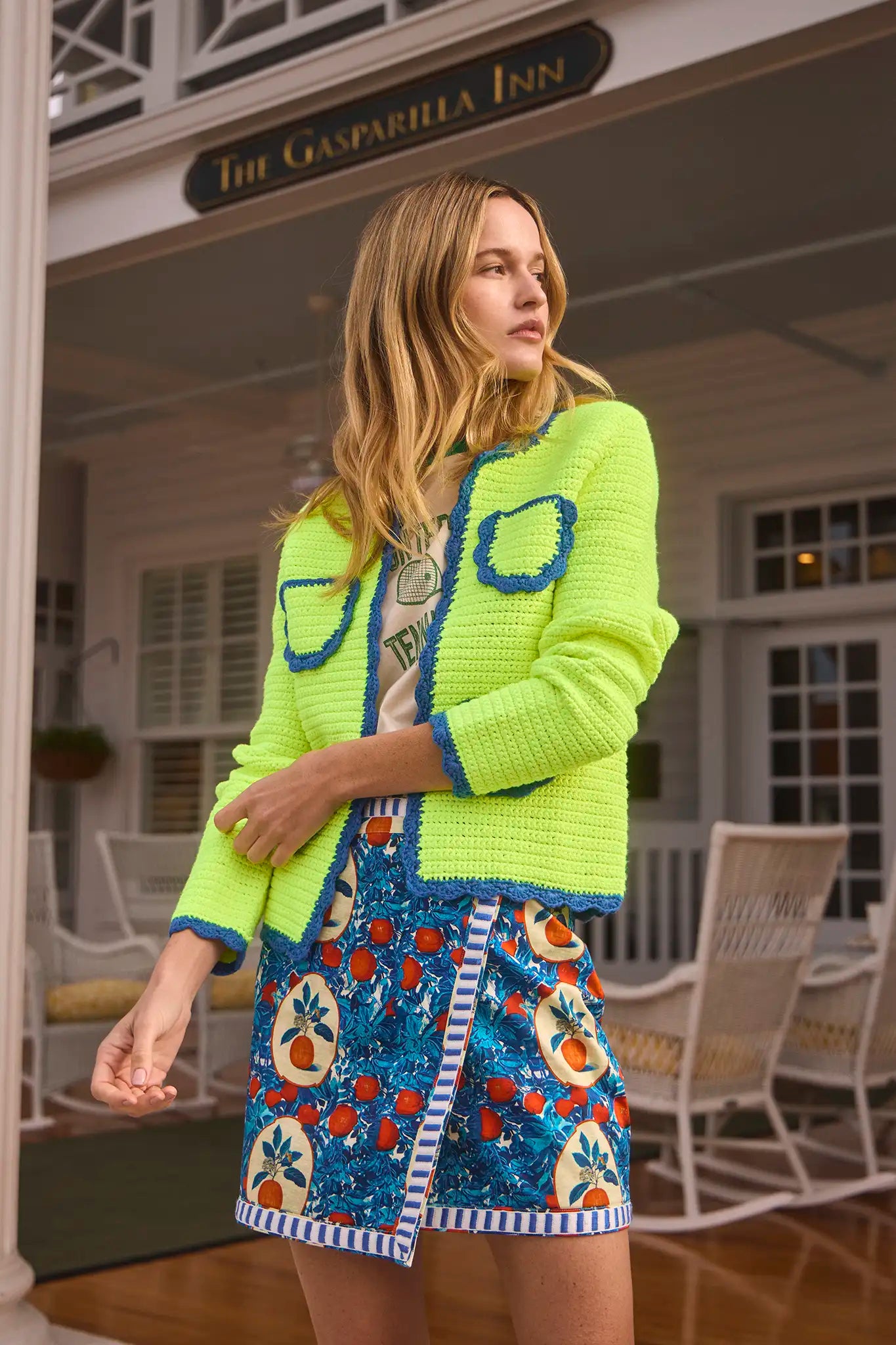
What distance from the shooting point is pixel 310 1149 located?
1161mm

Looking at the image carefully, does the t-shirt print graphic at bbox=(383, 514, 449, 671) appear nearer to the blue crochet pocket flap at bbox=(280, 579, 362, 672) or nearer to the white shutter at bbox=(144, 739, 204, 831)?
the blue crochet pocket flap at bbox=(280, 579, 362, 672)

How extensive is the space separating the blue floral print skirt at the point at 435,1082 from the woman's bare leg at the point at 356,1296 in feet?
0.14

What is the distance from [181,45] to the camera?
5.02 metres

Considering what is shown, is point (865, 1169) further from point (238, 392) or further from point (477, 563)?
point (238, 392)

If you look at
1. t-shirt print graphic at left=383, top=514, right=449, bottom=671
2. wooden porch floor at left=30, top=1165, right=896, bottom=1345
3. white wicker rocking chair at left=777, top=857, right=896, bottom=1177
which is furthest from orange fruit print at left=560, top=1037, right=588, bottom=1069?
white wicker rocking chair at left=777, top=857, right=896, bottom=1177

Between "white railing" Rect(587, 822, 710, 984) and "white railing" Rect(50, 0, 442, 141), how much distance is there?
4.13 metres

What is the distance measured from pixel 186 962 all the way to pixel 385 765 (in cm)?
25

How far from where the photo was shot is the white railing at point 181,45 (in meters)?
4.83

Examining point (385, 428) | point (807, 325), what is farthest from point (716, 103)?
point (385, 428)

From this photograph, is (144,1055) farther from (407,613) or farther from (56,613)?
(56,613)

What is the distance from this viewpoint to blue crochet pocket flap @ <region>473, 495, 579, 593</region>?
1162 millimetres

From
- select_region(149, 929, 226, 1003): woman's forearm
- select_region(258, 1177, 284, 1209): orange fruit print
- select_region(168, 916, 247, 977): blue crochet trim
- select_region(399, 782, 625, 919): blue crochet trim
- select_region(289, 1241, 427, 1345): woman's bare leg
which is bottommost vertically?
select_region(289, 1241, 427, 1345): woman's bare leg

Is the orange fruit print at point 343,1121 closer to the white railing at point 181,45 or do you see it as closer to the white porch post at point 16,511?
the white porch post at point 16,511

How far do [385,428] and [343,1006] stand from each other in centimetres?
50
